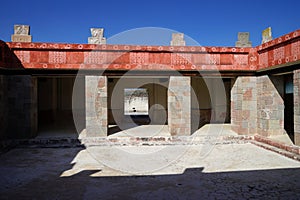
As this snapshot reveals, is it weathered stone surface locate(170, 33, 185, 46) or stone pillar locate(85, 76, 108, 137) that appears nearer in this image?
stone pillar locate(85, 76, 108, 137)

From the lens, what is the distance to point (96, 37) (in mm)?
8281

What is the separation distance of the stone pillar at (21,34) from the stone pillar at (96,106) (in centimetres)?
254

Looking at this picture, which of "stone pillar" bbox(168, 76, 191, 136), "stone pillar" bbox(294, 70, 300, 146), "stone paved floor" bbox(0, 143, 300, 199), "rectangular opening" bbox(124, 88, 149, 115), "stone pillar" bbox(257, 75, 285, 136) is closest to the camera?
"stone paved floor" bbox(0, 143, 300, 199)

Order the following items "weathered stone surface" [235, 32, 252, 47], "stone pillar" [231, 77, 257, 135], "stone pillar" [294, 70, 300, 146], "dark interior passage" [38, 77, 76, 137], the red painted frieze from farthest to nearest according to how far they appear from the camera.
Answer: "dark interior passage" [38, 77, 76, 137] → "weathered stone surface" [235, 32, 252, 47] → "stone pillar" [231, 77, 257, 135] → the red painted frieze → "stone pillar" [294, 70, 300, 146]

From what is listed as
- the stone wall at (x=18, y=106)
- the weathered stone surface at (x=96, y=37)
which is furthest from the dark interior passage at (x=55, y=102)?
the weathered stone surface at (x=96, y=37)

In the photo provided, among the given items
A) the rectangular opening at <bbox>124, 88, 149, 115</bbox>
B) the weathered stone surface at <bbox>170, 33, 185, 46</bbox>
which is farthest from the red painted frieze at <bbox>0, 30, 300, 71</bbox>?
the rectangular opening at <bbox>124, 88, 149, 115</bbox>

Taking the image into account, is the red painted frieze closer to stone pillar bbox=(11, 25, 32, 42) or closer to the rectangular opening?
stone pillar bbox=(11, 25, 32, 42)

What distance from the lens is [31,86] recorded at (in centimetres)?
774

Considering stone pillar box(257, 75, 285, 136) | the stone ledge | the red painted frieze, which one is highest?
the red painted frieze

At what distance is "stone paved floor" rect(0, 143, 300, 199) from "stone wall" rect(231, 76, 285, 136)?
1213 millimetres

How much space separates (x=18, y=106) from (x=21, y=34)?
250 centimetres

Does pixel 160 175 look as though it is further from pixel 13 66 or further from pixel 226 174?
pixel 13 66

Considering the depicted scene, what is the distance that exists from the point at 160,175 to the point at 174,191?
2.85 feet

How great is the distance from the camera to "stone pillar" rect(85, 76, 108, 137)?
794 cm
